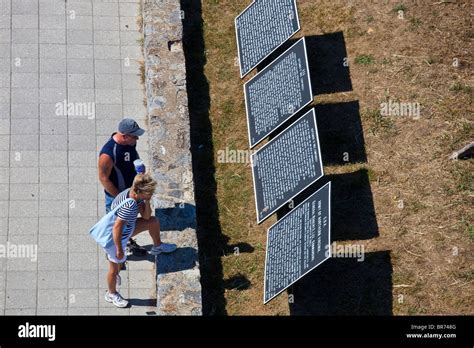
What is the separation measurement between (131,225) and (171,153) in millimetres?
1877

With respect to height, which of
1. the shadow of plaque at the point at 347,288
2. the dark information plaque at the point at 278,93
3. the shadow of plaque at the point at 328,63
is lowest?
the shadow of plaque at the point at 347,288

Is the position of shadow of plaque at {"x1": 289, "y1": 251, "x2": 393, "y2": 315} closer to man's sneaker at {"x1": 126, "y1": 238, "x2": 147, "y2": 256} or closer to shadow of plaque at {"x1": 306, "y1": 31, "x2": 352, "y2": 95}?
man's sneaker at {"x1": 126, "y1": 238, "x2": 147, "y2": 256}

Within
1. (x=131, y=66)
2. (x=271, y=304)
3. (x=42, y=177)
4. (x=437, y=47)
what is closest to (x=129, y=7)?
(x=131, y=66)

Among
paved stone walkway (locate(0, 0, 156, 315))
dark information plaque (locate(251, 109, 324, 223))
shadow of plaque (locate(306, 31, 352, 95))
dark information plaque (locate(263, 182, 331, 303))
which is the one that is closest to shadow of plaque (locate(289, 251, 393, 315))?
dark information plaque (locate(263, 182, 331, 303))

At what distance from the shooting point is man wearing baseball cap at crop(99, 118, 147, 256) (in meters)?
12.9

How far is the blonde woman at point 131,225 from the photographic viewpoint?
12.4m

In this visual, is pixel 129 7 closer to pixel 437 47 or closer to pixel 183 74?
pixel 183 74

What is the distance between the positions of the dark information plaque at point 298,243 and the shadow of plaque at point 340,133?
1.70 metres

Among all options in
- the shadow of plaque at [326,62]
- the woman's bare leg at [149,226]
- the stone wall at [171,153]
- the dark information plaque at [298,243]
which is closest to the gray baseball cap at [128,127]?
the woman's bare leg at [149,226]

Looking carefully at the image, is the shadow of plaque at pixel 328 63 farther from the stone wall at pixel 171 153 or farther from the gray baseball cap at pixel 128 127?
the gray baseball cap at pixel 128 127

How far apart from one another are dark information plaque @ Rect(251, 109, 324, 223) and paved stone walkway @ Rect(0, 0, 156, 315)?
5.41ft

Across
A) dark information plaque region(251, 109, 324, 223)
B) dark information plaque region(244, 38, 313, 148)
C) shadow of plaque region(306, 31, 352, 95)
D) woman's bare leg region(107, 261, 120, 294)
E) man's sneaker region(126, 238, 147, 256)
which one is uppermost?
shadow of plaque region(306, 31, 352, 95)

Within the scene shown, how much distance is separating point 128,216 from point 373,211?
321 cm

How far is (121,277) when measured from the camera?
44.8 feet
